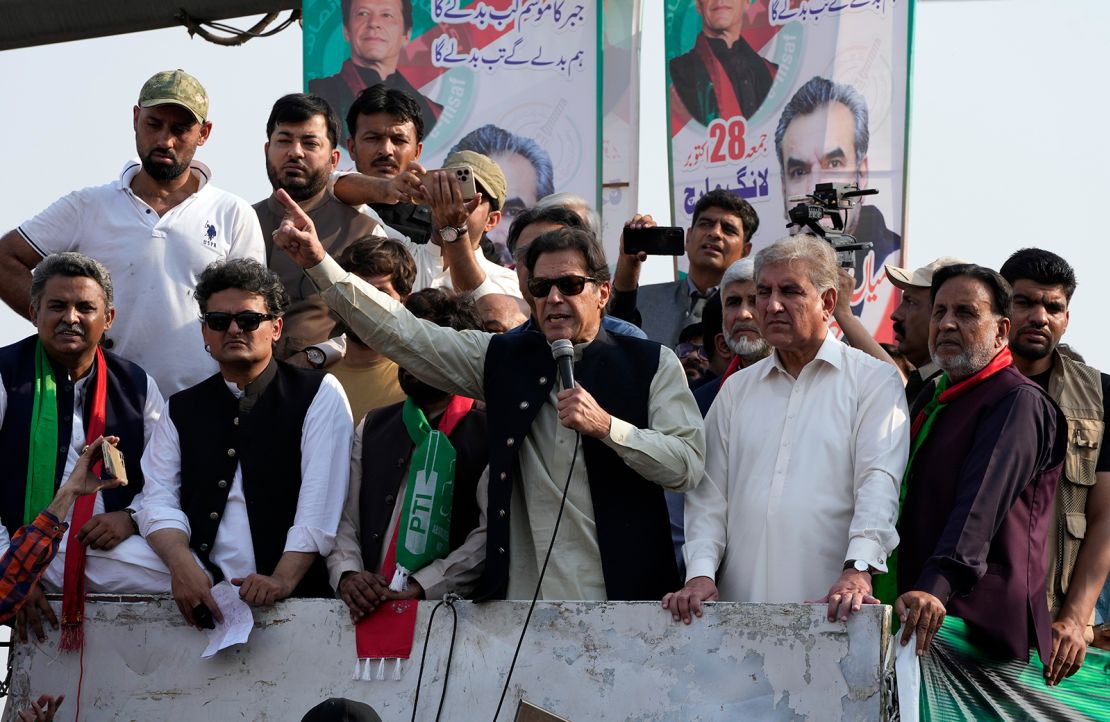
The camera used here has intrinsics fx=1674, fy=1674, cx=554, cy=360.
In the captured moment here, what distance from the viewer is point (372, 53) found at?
10070 millimetres

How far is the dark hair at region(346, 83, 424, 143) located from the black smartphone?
117 centimetres

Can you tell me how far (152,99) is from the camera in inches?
249

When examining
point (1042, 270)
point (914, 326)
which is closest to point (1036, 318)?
point (1042, 270)

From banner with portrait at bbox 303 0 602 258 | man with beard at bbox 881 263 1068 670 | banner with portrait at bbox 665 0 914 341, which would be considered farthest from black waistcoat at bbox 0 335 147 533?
banner with portrait at bbox 303 0 602 258

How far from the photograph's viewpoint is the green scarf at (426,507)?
516 centimetres

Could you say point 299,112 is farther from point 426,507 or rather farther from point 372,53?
point 372,53

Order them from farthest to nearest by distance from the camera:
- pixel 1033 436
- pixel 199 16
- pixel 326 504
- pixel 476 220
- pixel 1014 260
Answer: pixel 199 16
pixel 476 220
pixel 1014 260
pixel 326 504
pixel 1033 436

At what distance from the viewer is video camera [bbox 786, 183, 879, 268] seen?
22.1ft

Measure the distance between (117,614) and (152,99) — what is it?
2.04 meters

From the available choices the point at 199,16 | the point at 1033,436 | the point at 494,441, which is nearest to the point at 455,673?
the point at 494,441

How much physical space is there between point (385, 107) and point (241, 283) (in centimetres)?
189

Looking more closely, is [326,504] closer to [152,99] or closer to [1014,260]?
[152,99]

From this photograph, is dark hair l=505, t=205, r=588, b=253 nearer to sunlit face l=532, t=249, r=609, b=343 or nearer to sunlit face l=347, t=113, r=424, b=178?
sunlit face l=532, t=249, r=609, b=343

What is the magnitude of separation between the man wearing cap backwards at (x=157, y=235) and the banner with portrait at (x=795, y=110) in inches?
123
